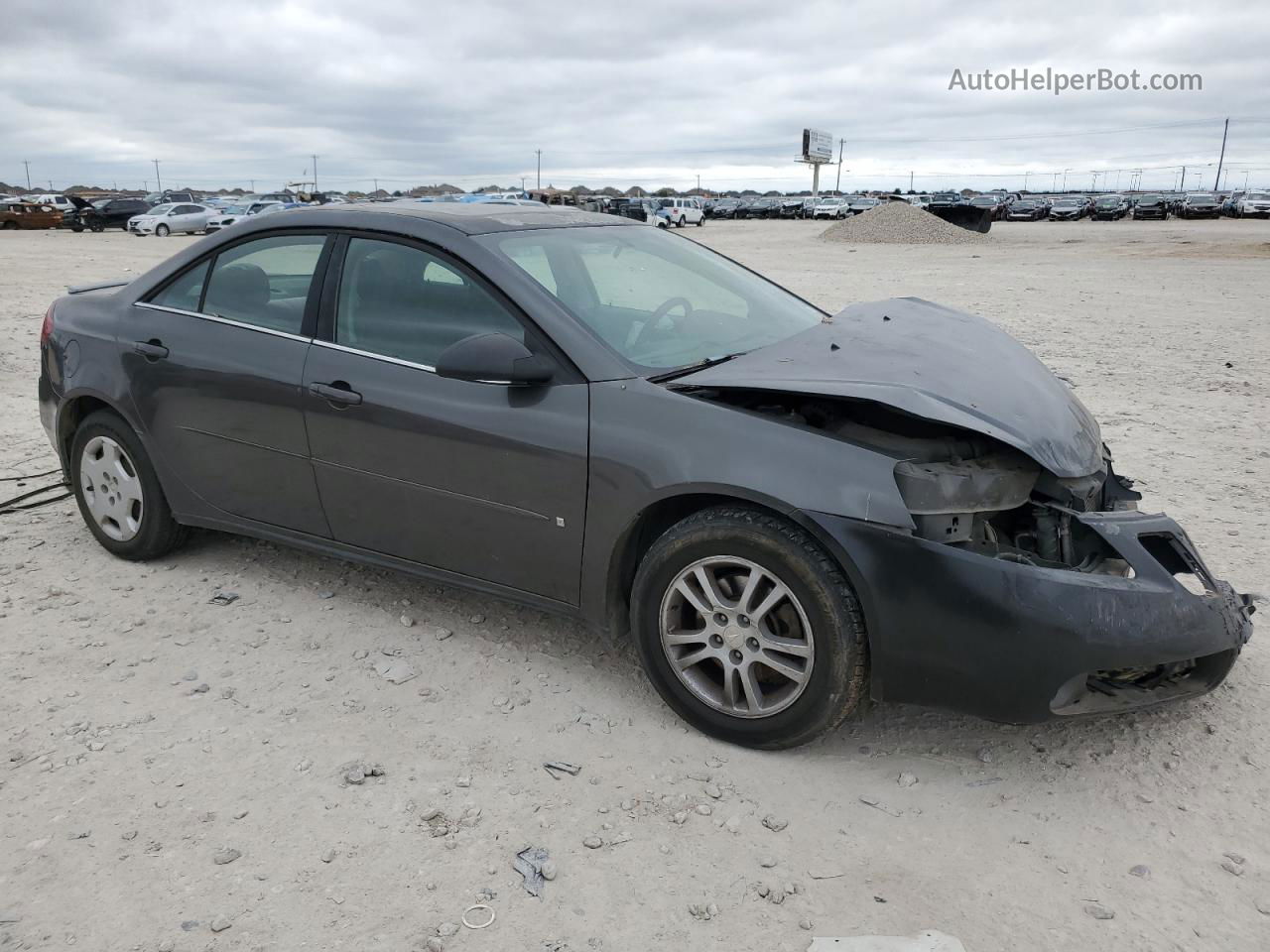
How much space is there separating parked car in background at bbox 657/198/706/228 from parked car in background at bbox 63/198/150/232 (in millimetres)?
24794

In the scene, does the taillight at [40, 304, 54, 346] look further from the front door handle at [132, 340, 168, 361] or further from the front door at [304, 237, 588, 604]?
the front door at [304, 237, 588, 604]

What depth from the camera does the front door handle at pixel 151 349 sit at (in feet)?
13.8

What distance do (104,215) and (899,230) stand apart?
34.1 meters

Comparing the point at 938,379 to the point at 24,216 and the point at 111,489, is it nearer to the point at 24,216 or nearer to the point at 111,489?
the point at 111,489

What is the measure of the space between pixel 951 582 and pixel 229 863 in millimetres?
2064

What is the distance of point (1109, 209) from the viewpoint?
59.7m

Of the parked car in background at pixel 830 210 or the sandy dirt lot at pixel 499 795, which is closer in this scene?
the sandy dirt lot at pixel 499 795

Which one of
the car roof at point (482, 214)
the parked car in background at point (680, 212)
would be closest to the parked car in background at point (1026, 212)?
the parked car in background at point (680, 212)

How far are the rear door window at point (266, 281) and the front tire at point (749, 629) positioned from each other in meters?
1.82

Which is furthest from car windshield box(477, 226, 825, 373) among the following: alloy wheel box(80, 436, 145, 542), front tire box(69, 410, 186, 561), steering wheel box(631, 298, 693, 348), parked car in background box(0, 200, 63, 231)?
parked car in background box(0, 200, 63, 231)

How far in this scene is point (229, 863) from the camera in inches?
103

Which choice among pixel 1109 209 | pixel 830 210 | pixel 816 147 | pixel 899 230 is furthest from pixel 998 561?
pixel 816 147

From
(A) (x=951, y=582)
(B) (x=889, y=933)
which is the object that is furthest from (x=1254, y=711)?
(B) (x=889, y=933)

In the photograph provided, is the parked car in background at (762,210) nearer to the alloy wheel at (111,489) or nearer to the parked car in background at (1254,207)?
the parked car in background at (1254,207)
